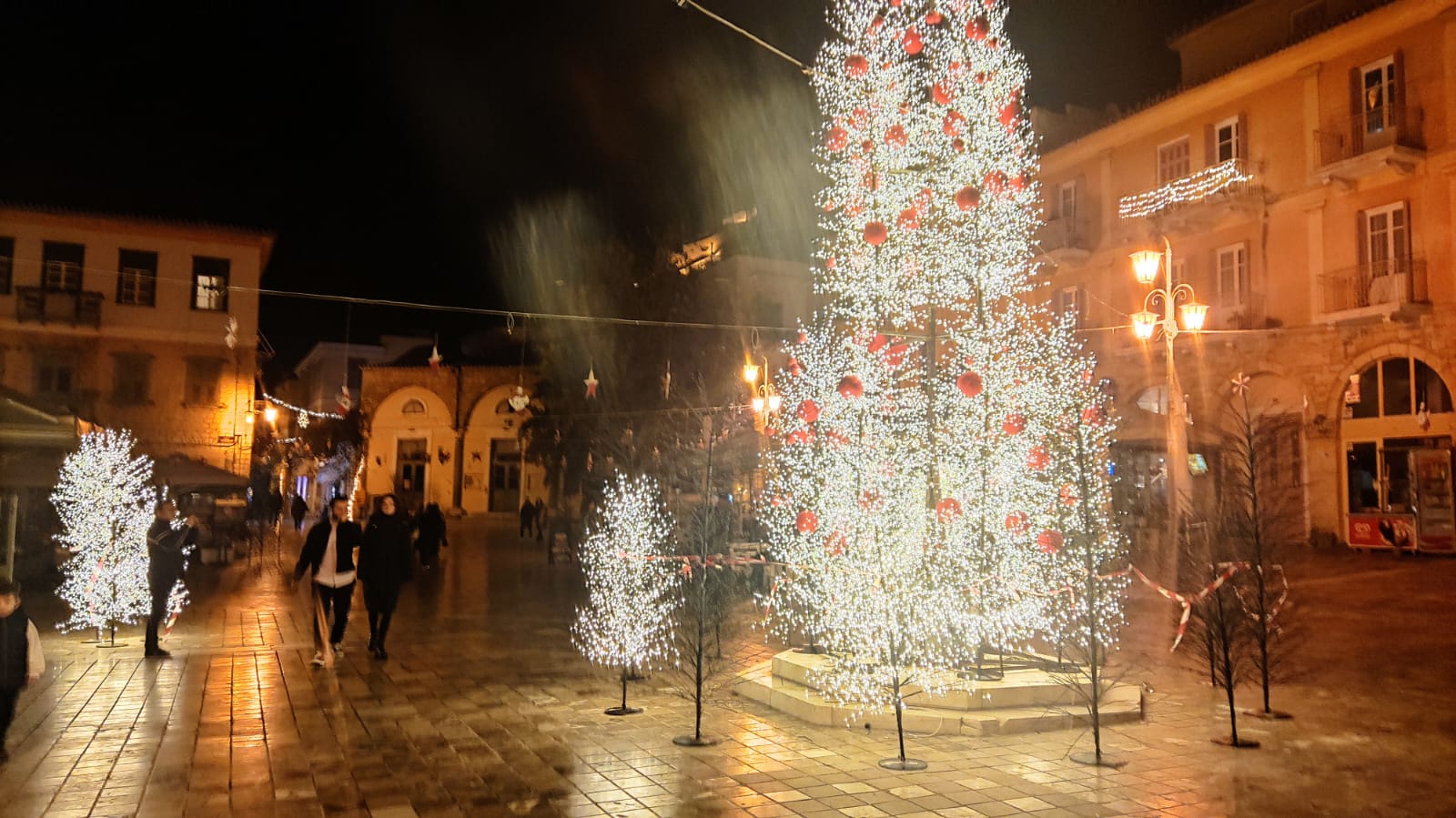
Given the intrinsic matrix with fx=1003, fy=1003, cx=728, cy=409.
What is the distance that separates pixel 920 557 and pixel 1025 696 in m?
1.41

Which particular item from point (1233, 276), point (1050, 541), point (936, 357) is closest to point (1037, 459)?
point (1050, 541)

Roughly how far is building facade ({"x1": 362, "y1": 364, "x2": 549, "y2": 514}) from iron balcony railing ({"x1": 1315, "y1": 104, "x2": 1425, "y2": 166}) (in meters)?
34.4

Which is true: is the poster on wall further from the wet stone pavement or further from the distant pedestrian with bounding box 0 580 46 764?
the distant pedestrian with bounding box 0 580 46 764

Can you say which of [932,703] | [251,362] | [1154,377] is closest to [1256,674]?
[932,703]

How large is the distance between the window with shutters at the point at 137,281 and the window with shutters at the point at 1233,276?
99.7 feet

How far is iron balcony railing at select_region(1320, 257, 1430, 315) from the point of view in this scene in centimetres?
2022

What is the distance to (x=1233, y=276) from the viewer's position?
80.7ft

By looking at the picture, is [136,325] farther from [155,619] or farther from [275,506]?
[155,619]

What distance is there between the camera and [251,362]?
32781mm

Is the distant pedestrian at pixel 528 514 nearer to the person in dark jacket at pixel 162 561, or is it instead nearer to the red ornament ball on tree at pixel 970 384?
the person in dark jacket at pixel 162 561

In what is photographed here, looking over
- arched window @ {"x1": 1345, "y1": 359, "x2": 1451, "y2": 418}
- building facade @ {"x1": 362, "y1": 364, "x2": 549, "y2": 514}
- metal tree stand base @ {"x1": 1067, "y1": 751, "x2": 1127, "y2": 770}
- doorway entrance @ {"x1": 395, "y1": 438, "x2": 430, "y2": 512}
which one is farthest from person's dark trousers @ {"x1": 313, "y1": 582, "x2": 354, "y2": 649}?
doorway entrance @ {"x1": 395, "y1": 438, "x2": 430, "y2": 512}

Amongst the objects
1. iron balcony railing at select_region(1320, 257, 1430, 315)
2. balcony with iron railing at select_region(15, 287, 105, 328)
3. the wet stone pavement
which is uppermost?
balcony with iron railing at select_region(15, 287, 105, 328)

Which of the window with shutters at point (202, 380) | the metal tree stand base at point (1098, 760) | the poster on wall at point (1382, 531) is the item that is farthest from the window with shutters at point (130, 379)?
the poster on wall at point (1382, 531)

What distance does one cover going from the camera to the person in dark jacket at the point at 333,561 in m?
10.4
